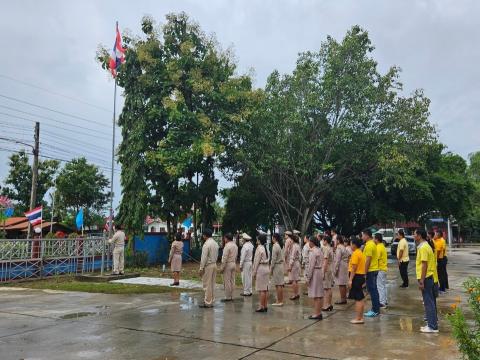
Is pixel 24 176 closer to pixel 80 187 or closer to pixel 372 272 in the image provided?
pixel 80 187

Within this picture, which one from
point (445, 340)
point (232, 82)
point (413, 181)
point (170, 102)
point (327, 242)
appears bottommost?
point (445, 340)

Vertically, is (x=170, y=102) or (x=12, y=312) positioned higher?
(x=170, y=102)

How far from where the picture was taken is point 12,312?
947cm

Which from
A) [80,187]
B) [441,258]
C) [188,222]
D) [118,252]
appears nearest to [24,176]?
[80,187]

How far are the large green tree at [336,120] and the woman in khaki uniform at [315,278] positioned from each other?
1130cm

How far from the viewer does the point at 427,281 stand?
7.70m

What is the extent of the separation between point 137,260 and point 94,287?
721cm

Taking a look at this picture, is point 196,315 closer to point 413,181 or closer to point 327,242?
point 327,242

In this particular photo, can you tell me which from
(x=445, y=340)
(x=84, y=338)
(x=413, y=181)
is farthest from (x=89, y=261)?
(x=413, y=181)

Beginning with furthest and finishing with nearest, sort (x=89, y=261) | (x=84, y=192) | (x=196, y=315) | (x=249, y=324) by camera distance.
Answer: (x=84, y=192), (x=89, y=261), (x=196, y=315), (x=249, y=324)

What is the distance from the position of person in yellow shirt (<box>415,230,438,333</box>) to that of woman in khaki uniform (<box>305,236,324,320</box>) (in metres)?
1.92

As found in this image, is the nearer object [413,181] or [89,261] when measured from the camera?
Result: [89,261]

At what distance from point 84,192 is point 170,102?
24193 millimetres

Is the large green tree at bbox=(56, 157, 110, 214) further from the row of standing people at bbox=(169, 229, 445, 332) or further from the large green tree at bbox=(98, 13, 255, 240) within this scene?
the row of standing people at bbox=(169, 229, 445, 332)
